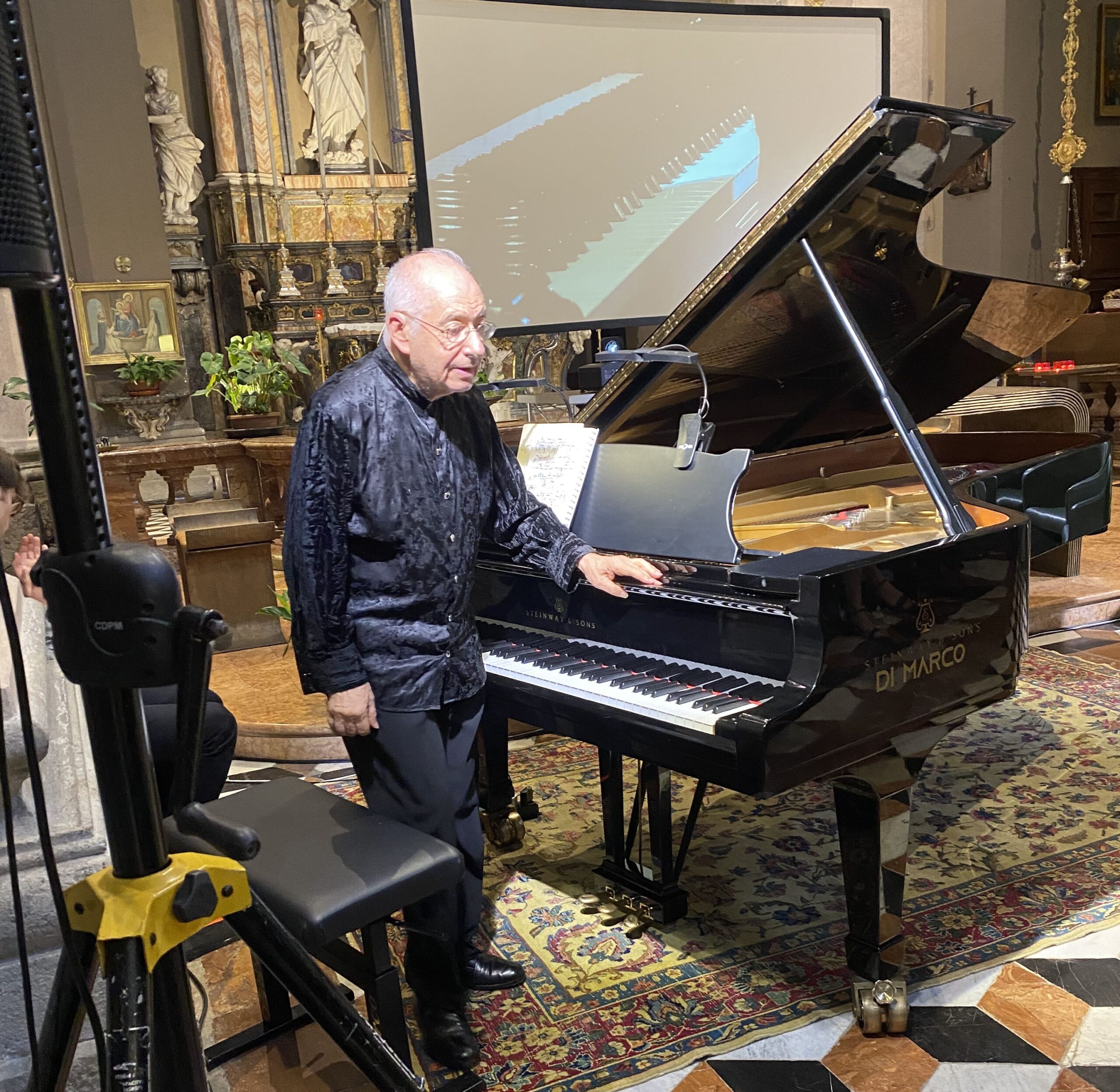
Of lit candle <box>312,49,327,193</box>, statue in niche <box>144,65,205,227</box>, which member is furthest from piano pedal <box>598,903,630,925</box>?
lit candle <box>312,49,327,193</box>

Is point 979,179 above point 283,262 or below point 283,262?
above

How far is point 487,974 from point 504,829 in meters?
0.75

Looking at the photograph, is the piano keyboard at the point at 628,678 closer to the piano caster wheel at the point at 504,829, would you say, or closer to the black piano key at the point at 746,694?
the black piano key at the point at 746,694

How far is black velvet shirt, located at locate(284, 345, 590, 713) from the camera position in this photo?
6.66ft

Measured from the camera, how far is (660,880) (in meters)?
2.63

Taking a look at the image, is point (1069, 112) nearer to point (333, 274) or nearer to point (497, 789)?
point (333, 274)

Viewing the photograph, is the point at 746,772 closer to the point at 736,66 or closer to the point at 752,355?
the point at 752,355

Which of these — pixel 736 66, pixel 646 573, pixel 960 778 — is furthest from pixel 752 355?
pixel 736 66

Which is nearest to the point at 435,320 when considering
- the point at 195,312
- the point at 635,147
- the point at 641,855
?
the point at 641,855

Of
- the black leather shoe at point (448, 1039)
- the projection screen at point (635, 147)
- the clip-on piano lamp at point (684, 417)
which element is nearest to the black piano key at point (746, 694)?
the clip-on piano lamp at point (684, 417)

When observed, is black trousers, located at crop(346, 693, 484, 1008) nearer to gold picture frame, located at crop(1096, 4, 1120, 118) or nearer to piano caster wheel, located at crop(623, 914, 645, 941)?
piano caster wheel, located at crop(623, 914, 645, 941)

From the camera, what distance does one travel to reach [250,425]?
8.79 m

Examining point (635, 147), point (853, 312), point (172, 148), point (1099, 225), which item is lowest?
point (853, 312)

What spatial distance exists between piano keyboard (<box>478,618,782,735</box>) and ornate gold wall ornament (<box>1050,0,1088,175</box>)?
8.40m
